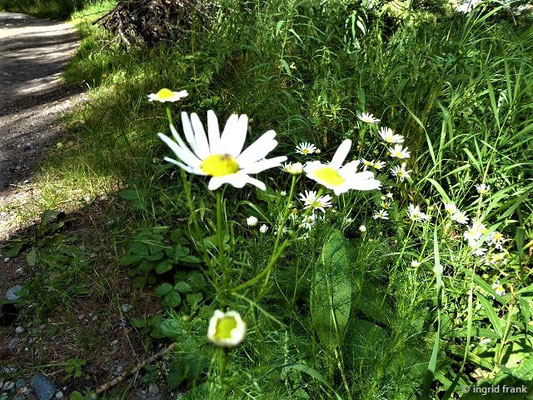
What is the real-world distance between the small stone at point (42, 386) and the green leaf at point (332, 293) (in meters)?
0.86

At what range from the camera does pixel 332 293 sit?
1.20m

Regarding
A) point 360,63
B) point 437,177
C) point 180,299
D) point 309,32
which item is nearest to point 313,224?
point 180,299

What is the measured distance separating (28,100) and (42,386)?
3234 millimetres

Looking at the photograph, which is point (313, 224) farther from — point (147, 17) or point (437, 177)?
point (147, 17)

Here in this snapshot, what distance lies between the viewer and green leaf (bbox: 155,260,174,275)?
5.02 feet

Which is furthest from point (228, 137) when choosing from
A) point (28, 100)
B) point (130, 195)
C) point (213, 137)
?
point (28, 100)

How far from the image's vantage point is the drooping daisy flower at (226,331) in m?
0.53

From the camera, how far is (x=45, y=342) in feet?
4.78

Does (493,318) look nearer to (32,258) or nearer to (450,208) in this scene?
(450,208)

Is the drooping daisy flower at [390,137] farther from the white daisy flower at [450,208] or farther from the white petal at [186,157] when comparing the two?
the white petal at [186,157]

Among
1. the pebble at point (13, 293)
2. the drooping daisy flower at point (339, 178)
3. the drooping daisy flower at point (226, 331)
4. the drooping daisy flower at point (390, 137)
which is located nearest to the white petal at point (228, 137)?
the drooping daisy flower at point (339, 178)

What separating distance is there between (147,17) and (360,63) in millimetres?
2347

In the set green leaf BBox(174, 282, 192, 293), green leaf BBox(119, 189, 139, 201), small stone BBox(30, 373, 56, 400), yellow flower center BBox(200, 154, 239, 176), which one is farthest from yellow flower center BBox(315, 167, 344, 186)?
green leaf BBox(119, 189, 139, 201)

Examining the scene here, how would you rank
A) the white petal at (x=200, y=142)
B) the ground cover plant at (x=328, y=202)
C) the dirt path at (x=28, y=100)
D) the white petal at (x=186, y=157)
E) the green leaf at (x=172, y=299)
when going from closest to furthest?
the white petal at (x=186, y=157) < the white petal at (x=200, y=142) < the ground cover plant at (x=328, y=202) < the green leaf at (x=172, y=299) < the dirt path at (x=28, y=100)
